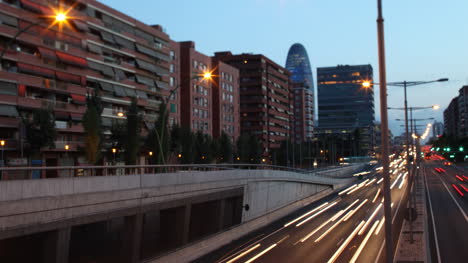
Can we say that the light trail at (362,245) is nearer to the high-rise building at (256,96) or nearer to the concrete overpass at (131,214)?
the concrete overpass at (131,214)

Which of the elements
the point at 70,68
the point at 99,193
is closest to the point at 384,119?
the point at 99,193

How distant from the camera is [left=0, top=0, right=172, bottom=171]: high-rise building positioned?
5247 centimetres

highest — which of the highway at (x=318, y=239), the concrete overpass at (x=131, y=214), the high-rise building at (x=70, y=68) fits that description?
the high-rise building at (x=70, y=68)

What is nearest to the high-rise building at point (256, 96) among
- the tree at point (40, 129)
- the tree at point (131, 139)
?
the tree at point (131, 139)

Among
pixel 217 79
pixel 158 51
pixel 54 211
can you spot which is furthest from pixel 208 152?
pixel 54 211

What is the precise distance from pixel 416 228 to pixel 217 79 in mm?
85539

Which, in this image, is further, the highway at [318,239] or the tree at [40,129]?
the tree at [40,129]

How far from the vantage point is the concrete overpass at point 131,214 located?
14.1 meters

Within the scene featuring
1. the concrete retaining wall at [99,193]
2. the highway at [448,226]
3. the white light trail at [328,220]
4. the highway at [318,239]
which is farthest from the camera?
the white light trail at [328,220]

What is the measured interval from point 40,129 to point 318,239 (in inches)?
1449

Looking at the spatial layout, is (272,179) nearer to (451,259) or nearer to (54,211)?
(451,259)

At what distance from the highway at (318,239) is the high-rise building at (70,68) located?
25.5 metres

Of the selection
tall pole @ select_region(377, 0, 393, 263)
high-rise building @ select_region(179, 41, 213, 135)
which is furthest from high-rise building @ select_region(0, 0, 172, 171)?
tall pole @ select_region(377, 0, 393, 263)

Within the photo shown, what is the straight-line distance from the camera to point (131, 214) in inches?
724
